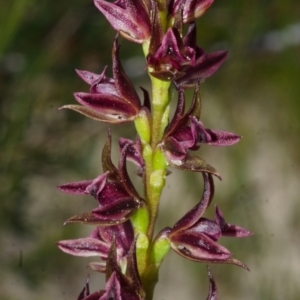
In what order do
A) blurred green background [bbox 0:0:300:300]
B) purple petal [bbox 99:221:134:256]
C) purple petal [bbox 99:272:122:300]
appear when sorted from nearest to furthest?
purple petal [bbox 99:272:122:300], purple petal [bbox 99:221:134:256], blurred green background [bbox 0:0:300:300]

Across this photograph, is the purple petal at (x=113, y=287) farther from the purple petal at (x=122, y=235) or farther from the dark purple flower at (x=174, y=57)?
the dark purple flower at (x=174, y=57)

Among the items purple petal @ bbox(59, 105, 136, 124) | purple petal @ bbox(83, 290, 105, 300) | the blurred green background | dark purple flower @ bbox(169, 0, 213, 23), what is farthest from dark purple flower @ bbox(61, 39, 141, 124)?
the blurred green background

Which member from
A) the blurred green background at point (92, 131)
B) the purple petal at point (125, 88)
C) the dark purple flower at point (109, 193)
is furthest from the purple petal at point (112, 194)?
the blurred green background at point (92, 131)

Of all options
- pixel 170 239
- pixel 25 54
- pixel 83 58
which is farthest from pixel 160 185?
pixel 83 58

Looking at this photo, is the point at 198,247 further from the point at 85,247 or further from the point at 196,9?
the point at 196,9

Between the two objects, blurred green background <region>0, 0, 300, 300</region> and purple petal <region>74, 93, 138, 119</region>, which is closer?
purple petal <region>74, 93, 138, 119</region>

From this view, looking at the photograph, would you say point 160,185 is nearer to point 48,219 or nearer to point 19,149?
point 19,149

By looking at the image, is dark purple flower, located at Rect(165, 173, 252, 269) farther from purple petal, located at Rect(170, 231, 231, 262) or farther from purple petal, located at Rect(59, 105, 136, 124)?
purple petal, located at Rect(59, 105, 136, 124)

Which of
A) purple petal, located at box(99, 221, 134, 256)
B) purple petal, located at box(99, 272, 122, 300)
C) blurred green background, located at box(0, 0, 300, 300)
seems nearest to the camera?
purple petal, located at box(99, 272, 122, 300)
